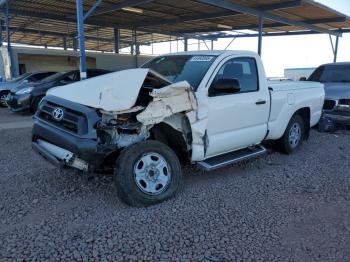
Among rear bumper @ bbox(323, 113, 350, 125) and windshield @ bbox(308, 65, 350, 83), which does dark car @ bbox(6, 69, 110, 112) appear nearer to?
windshield @ bbox(308, 65, 350, 83)

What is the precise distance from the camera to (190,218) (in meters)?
3.69

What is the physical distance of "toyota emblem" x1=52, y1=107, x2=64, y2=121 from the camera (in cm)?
404

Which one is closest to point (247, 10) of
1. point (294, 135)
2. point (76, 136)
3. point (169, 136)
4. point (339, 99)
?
point (339, 99)

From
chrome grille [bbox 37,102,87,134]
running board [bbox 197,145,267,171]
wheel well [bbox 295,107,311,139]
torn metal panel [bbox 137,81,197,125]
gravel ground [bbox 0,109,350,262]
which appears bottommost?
gravel ground [bbox 0,109,350,262]

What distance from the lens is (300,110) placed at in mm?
6625

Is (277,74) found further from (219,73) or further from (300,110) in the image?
(219,73)

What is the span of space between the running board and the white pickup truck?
0.05ft

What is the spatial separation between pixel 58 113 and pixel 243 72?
285cm

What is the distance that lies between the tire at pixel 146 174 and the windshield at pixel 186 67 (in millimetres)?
1077

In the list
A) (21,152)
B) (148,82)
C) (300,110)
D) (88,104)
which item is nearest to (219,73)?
(148,82)

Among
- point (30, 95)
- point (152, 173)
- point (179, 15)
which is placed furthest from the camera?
point (179, 15)

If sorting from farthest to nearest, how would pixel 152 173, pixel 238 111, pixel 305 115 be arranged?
pixel 305 115 < pixel 238 111 < pixel 152 173

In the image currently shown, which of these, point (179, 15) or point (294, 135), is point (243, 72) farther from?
point (179, 15)

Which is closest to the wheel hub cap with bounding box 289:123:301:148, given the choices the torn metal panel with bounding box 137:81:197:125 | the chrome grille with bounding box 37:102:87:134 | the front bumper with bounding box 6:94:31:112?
the torn metal panel with bounding box 137:81:197:125
